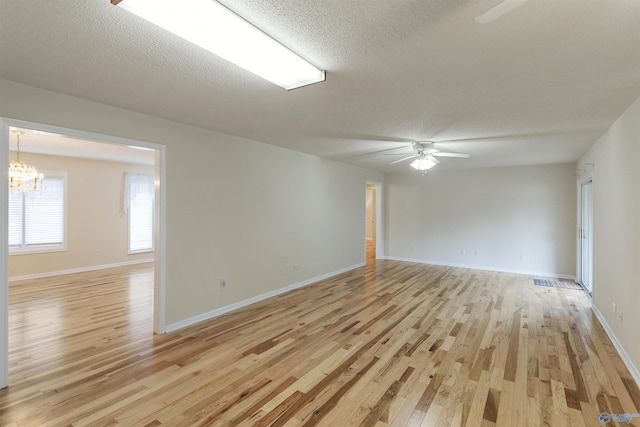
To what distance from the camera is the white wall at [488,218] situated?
6289 millimetres

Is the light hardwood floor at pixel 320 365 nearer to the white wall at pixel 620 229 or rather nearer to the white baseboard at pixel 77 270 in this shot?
the white wall at pixel 620 229

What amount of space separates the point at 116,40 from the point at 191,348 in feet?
8.93

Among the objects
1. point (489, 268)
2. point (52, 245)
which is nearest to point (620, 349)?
point (489, 268)

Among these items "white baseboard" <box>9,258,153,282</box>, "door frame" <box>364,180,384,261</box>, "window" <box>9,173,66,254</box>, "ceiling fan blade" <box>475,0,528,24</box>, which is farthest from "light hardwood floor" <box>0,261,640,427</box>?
"door frame" <box>364,180,384,261</box>

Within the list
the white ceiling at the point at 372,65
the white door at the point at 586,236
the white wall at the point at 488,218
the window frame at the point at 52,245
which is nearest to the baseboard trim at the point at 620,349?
the white door at the point at 586,236

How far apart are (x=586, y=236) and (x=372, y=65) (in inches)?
226

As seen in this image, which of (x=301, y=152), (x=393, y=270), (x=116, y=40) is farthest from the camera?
(x=393, y=270)

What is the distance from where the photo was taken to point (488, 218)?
6.99 meters

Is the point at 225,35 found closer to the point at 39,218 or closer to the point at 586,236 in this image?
the point at 586,236

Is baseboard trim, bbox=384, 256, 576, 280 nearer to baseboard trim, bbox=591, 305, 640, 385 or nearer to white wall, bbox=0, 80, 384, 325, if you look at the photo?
baseboard trim, bbox=591, 305, 640, 385

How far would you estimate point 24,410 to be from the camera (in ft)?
6.87

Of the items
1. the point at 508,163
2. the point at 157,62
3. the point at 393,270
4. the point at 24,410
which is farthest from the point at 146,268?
the point at 508,163

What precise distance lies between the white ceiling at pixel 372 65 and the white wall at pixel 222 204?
23 centimetres

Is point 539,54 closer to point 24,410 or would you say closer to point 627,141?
point 627,141
